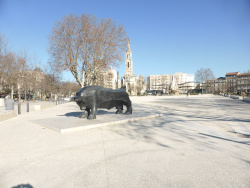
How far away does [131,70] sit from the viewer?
9875 centimetres

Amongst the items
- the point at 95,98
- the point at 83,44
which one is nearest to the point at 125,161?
the point at 95,98

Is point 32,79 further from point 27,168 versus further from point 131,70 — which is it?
point 131,70

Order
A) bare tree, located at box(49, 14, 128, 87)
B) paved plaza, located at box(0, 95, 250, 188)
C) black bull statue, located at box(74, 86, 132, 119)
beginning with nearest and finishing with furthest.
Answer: paved plaza, located at box(0, 95, 250, 188) → black bull statue, located at box(74, 86, 132, 119) → bare tree, located at box(49, 14, 128, 87)

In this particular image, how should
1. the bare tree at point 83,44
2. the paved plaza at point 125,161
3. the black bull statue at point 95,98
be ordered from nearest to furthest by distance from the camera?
the paved plaza at point 125,161 < the black bull statue at point 95,98 < the bare tree at point 83,44

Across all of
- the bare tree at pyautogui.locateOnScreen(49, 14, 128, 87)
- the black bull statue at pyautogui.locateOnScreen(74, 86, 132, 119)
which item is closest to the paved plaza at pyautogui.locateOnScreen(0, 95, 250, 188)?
the black bull statue at pyautogui.locateOnScreen(74, 86, 132, 119)

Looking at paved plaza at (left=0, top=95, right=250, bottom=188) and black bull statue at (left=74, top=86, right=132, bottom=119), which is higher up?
black bull statue at (left=74, top=86, right=132, bottom=119)

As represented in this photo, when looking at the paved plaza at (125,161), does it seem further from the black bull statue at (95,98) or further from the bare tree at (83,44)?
the bare tree at (83,44)

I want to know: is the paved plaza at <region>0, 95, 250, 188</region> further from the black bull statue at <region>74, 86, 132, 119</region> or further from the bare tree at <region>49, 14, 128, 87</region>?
the bare tree at <region>49, 14, 128, 87</region>

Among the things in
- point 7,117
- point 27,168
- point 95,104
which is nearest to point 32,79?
point 7,117

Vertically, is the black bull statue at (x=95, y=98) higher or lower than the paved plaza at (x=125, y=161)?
higher

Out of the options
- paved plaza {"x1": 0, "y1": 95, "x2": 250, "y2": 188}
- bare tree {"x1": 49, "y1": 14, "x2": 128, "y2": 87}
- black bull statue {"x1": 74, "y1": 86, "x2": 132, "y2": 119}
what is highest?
bare tree {"x1": 49, "y1": 14, "x2": 128, "y2": 87}

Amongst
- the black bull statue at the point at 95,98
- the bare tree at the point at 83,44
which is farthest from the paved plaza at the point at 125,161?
the bare tree at the point at 83,44

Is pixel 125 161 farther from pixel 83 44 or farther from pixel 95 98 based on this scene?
pixel 83 44

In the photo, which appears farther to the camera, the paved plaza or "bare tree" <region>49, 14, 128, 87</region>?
"bare tree" <region>49, 14, 128, 87</region>
